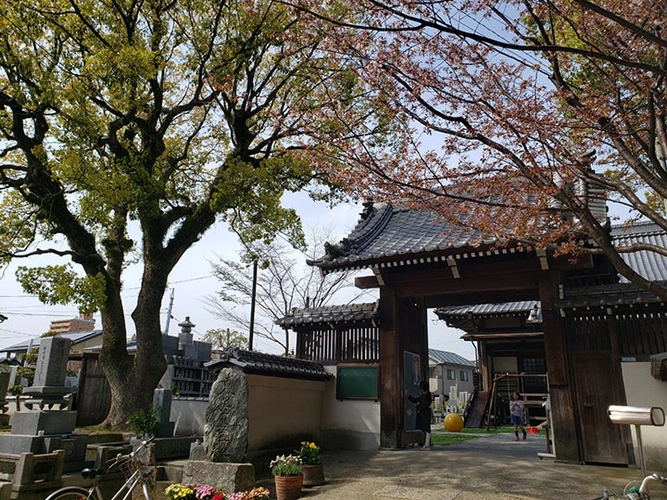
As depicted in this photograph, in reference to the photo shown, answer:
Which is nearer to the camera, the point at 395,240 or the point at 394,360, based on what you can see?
the point at 394,360

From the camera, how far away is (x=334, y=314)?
12336 millimetres

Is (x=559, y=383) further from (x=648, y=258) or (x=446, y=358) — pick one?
(x=446, y=358)

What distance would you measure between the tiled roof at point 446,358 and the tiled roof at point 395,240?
101 ft

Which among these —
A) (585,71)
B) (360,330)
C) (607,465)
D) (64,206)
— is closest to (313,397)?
(360,330)

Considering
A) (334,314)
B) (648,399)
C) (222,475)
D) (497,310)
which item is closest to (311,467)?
(222,475)

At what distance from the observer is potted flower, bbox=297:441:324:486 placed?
779 centimetres

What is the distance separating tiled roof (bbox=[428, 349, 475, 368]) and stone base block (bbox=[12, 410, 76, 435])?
36050 mm

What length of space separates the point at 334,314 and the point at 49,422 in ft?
21.8

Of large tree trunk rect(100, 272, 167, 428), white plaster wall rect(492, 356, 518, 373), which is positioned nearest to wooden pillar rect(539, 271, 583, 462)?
large tree trunk rect(100, 272, 167, 428)

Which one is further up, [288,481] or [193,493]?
[288,481]

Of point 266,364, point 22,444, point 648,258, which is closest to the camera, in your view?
point 22,444

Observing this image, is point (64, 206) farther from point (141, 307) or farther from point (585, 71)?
point (585, 71)

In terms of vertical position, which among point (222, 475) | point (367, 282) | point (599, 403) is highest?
point (367, 282)

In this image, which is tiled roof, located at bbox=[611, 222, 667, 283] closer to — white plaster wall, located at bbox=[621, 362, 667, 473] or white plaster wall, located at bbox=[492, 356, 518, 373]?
white plaster wall, located at bbox=[621, 362, 667, 473]
